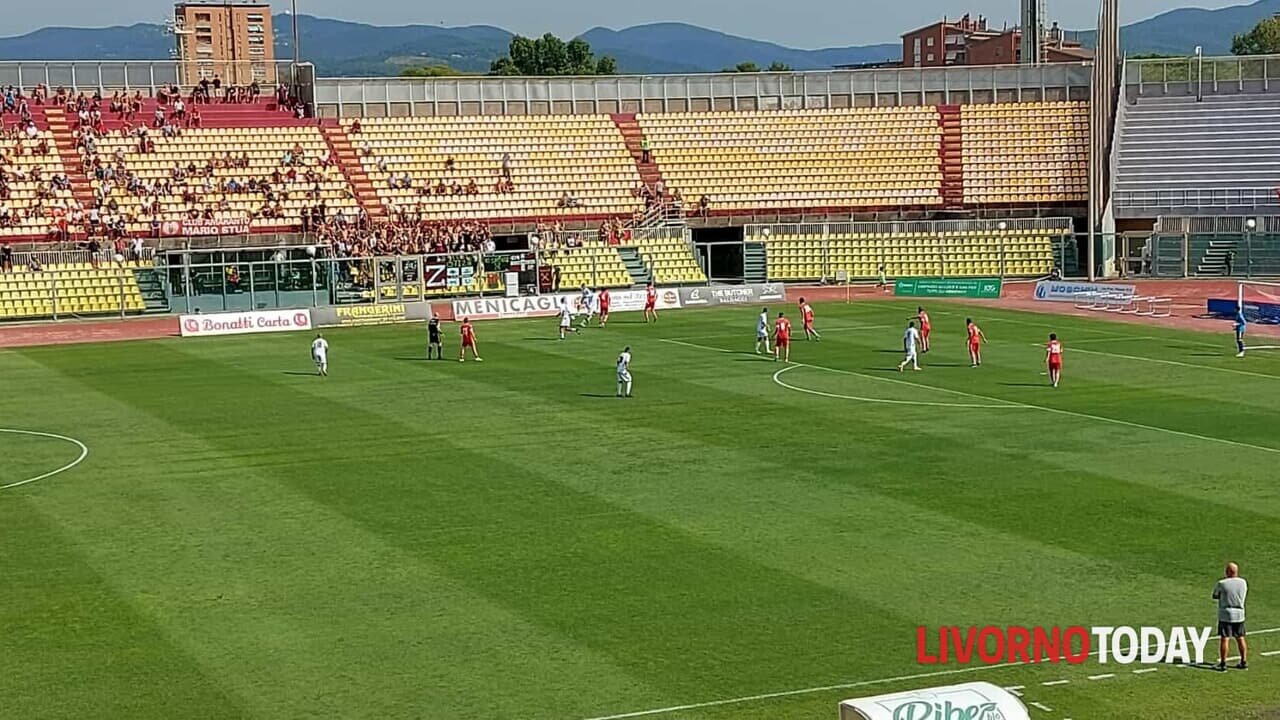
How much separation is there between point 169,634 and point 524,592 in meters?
4.67

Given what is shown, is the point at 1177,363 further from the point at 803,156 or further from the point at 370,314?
the point at 803,156

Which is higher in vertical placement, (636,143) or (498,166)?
(636,143)

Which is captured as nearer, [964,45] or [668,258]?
[668,258]

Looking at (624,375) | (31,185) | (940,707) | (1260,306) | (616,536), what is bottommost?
(616,536)

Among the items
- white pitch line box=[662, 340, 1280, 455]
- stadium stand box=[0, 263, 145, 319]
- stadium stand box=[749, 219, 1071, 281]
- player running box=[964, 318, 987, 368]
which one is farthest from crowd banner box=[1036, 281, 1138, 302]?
stadium stand box=[0, 263, 145, 319]

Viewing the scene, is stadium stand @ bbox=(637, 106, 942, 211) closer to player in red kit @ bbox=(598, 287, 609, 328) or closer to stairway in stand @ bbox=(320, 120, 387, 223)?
stairway in stand @ bbox=(320, 120, 387, 223)

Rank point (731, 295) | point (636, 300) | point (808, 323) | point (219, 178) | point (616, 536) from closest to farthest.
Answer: point (616, 536) → point (808, 323) → point (636, 300) → point (731, 295) → point (219, 178)

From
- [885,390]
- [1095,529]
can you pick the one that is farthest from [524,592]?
[885,390]

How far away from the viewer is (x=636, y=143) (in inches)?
A: 3044

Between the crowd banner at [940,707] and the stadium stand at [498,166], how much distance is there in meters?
58.3

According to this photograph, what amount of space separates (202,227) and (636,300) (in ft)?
58.9

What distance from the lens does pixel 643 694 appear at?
1794 centimetres

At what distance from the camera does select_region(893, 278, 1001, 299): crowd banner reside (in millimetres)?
64688

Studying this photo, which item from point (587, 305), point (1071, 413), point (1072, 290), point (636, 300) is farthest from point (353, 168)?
point (1071, 413)
